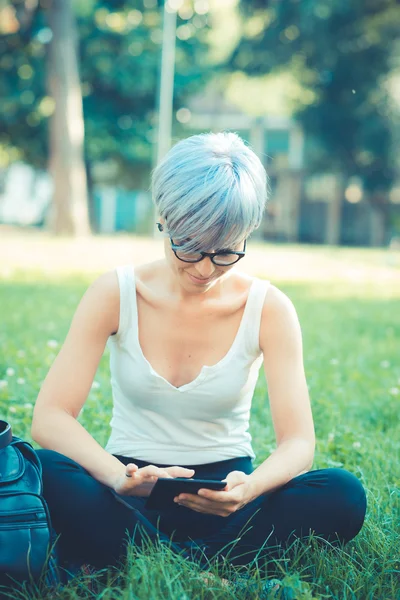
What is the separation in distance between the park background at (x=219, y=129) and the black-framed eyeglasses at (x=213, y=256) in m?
2.63

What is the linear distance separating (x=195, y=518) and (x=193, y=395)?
38 cm

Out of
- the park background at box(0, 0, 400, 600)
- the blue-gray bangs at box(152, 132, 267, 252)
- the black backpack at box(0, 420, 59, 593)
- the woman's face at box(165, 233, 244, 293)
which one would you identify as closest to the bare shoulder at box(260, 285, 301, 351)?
the woman's face at box(165, 233, 244, 293)

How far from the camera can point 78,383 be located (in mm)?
2590

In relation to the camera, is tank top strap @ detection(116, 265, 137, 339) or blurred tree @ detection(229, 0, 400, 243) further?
blurred tree @ detection(229, 0, 400, 243)

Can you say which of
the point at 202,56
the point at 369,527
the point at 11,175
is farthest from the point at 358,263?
the point at 11,175

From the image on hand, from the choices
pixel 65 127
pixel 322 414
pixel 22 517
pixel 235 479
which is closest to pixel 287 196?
pixel 65 127

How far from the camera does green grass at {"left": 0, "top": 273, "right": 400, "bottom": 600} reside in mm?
2229

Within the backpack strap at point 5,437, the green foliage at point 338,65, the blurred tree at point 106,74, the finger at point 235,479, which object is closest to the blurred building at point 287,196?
the green foliage at point 338,65

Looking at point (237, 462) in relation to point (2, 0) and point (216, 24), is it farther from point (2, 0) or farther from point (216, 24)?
point (216, 24)

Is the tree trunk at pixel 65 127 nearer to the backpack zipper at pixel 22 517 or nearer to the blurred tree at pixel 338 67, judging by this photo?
the blurred tree at pixel 338 67

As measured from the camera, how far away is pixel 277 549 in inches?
97.9

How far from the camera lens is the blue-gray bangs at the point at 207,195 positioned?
7.64 feet

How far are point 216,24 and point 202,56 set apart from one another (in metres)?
1.66

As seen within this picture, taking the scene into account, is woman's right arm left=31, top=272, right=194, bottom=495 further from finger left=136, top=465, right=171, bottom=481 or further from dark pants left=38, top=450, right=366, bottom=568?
finger left=136, top=465, right=171, bottom=481
